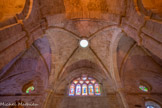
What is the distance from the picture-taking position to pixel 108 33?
9500mm

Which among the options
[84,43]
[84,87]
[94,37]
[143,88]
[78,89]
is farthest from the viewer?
[84,43]

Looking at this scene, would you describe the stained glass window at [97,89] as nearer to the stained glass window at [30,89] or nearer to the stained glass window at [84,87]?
the stained glass window at [84,87]

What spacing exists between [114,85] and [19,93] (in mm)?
7436

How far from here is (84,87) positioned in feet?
32.2

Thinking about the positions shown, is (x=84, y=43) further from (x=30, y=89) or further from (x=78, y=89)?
(x=30, y=89)

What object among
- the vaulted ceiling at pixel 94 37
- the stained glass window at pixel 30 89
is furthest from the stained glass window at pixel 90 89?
the stained glass window at pixel 30 89

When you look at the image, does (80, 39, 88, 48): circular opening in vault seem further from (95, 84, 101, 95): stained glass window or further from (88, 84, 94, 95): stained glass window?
(95, 84, 101, 95): stained glass window

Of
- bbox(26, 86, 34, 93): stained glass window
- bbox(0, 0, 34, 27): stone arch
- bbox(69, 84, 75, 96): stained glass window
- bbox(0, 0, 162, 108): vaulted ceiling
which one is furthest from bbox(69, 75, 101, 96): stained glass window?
bbox(0, 0, 34, 27): stone arch

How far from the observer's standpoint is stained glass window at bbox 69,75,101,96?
9.19 m

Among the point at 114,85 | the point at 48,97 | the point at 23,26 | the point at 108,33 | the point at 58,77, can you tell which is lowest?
the point at 48,97

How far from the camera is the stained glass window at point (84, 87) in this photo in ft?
30.1

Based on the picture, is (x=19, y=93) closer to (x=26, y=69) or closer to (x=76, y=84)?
(x=26, y=69)

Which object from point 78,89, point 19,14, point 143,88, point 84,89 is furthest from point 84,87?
point 19,14

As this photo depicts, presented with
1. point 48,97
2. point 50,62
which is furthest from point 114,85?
point 50,62
